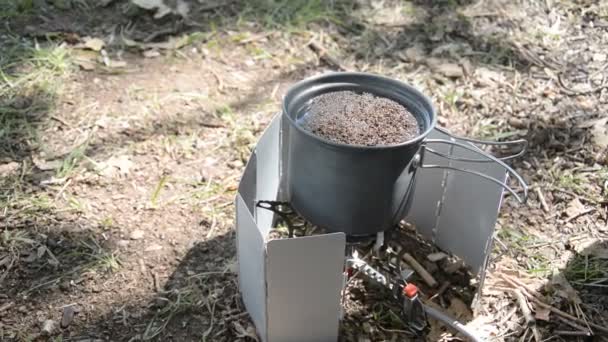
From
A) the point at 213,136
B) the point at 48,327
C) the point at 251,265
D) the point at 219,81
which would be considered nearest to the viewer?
the point at 251,265

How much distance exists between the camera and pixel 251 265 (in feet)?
6.53

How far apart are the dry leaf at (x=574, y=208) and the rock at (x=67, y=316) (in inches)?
71.4

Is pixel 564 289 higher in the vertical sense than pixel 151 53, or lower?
lower

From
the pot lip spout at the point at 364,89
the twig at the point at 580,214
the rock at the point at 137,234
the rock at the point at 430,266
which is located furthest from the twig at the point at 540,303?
the rock at the point at 137,234

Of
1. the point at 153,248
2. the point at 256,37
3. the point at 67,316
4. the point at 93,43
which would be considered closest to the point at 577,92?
the point at 256,37

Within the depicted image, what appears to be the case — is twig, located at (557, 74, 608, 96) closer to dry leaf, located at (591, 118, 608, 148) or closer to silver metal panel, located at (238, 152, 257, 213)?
dry leaf, located at (591, 118, 608, 148)

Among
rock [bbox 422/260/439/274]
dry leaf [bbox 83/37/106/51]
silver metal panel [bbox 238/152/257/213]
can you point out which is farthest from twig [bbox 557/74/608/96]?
dry leaf [bbox 83/37/106/51]

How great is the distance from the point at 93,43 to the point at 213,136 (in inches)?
33.6

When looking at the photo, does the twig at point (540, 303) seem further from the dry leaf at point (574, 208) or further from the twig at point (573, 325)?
the dry leaf at point (574, 208)

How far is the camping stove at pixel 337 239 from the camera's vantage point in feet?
6.18

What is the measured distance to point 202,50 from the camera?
337 cm

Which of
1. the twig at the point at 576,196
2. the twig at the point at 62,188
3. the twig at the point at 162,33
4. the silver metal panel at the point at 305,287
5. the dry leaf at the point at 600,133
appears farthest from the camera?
the twig at the point at 162,33

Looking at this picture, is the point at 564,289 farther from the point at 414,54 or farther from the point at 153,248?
the point at 414,54

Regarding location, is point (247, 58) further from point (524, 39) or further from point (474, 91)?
point (524, 39)
